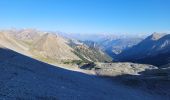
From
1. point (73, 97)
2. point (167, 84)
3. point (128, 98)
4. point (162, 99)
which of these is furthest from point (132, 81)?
point (73, 97)

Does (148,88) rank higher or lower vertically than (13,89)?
lower

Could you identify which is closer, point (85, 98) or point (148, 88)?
point (85, 98)

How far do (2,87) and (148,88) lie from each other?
168 ft

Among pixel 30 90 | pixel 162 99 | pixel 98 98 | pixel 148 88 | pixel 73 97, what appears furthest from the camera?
pixel 148 88

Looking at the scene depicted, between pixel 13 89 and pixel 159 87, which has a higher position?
pixel 13 89

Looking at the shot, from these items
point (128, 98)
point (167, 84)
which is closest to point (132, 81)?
point (167, 84)

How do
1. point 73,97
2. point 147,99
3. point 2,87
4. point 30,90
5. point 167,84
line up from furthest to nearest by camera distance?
point 167,84 < point 147,99 < point 73,97 < point 30,90 < point 2,87

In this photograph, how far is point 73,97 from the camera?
4119cm

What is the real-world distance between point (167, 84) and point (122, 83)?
11.2m

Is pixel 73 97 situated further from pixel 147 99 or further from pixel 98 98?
pixel 147 99

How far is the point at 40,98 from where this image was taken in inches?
1369

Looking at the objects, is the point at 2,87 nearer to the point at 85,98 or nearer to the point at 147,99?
the point at 85,98

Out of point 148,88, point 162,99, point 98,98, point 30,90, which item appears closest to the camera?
point 30,90

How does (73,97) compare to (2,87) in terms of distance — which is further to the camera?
(73,97)
